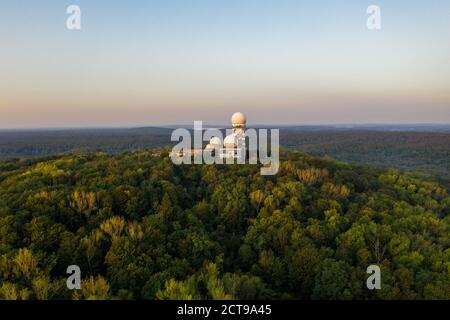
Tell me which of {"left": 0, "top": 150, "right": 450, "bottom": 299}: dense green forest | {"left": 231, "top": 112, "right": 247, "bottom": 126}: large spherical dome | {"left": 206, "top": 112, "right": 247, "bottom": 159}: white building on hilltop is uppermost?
{"left": 231, "top": 112, "right": 247, "bottom": 126}: large spherical dome

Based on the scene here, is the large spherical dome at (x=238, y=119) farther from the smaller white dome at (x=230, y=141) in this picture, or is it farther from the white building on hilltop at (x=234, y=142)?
the smaller white dome at (x=230, y=141)

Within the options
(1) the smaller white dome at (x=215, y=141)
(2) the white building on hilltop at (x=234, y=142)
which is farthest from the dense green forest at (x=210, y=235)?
(1) the smaller white dome at (x=215, y=141)

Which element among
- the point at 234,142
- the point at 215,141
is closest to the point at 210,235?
the point at 234,142

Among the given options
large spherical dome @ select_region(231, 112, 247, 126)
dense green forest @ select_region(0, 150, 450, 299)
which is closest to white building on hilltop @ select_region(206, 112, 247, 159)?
large spherical dome @ select_region(231, 112, 247, 126)

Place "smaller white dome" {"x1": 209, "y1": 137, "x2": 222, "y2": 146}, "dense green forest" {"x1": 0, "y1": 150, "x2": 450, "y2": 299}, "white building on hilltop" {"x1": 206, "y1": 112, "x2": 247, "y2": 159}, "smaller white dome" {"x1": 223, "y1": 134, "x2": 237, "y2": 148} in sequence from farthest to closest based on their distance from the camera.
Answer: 1. "smaller white dome" {"x1": 209, "y1": 137, "x2": 222, "y2": 146}
2. "smaller white dome" {"x1": 223, "y1": 134, "x2": 237, "y2": 148}
3. "white building on hilltop" {"x1": 206, "y1": 112, "x2": 247, "y2": 159}
4. "dense green forest" {"x1": 0, "y1": 150, "x2": 450, "y2": 299}

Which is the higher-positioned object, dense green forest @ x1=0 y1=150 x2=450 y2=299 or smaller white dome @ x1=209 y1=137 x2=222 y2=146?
smaller white dome @ x1=209 y1=137 x2=222 y2=146

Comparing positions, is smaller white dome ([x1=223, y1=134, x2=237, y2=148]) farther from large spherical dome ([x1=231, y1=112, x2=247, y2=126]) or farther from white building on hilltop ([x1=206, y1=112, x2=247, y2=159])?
large spherical dome ([x1=231, y1=112, x2=247, y2=126])
